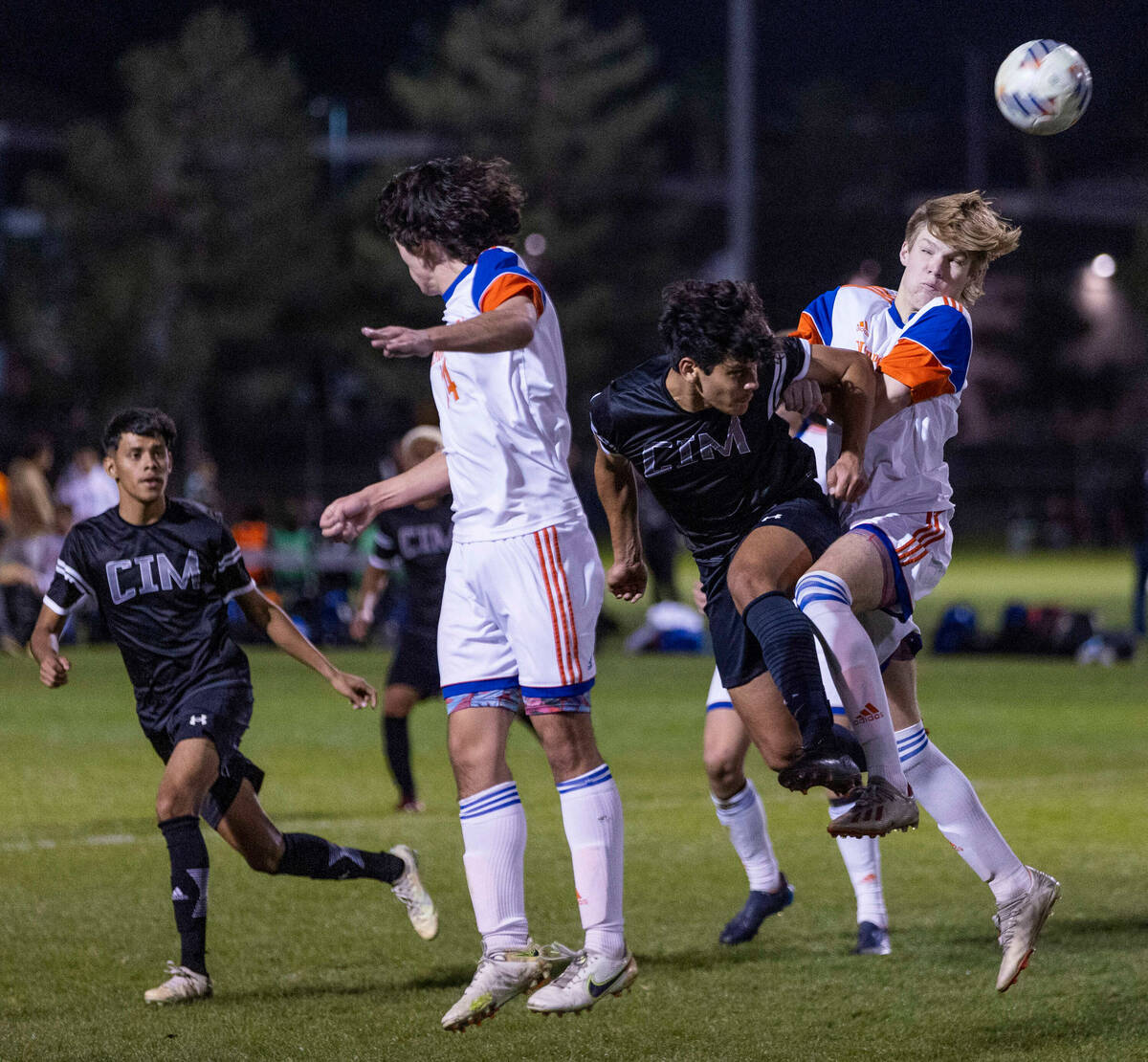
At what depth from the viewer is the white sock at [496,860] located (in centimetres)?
512

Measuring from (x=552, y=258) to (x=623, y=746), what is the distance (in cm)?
4613

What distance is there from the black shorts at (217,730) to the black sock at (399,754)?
343cm

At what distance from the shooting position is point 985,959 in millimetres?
6508

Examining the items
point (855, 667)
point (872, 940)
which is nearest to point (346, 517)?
point (855, 667)

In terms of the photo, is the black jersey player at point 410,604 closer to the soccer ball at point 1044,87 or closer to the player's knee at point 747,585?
the soccer ball at point 1044,87

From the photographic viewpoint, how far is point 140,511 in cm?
Answer: 641

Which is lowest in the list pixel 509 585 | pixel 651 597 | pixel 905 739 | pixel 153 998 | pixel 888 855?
pixel 651 597

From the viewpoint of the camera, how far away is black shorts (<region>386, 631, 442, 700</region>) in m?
9.70

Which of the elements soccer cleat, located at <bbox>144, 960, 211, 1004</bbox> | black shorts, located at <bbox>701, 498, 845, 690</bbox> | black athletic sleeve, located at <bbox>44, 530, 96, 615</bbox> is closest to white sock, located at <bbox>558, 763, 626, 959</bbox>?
black shorts, located at <bbox>701, 498, 845, 690</bbox>

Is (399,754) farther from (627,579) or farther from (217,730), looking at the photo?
(627,579)

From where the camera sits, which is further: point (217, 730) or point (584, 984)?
point (217, 730)

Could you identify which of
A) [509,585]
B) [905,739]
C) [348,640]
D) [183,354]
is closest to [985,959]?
[905,739]

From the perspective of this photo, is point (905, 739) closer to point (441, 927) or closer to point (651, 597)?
point (441, 927)

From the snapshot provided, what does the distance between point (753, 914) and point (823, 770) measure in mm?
2120
